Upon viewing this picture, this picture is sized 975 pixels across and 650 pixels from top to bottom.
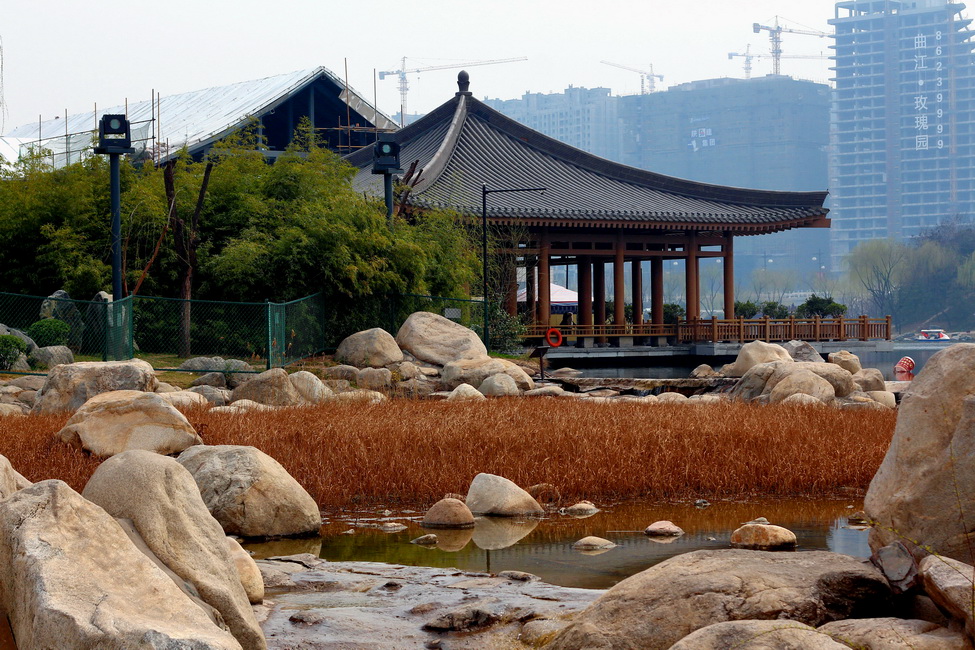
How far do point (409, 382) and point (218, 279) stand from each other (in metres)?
5.75

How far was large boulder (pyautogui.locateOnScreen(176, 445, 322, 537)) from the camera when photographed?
7930 millimetres

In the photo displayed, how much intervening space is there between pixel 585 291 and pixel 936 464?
26543mm

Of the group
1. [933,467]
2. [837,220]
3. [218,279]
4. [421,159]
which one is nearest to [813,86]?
[837,220]

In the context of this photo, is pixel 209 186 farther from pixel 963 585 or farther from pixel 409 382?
pixel 963 585

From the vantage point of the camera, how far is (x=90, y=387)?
517 inches

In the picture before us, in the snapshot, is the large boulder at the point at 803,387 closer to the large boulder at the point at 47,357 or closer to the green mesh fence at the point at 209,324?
the green mesh fence at the point at 209,324

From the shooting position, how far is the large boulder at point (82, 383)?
1298 cm

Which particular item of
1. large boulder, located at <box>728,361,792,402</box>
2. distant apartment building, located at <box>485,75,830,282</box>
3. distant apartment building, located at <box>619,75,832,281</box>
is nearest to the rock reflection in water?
large boulder, located at <box>728,361,792,402</box>

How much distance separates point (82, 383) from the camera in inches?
517

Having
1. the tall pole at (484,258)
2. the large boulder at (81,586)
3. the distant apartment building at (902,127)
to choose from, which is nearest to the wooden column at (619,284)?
the tall pole at (484,258)

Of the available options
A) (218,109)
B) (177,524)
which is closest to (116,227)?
(177,524)

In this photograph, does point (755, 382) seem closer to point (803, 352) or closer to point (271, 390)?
point (271, 390)

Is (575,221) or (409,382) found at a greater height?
(575,221)

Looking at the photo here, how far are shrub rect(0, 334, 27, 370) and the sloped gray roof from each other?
20.7m
